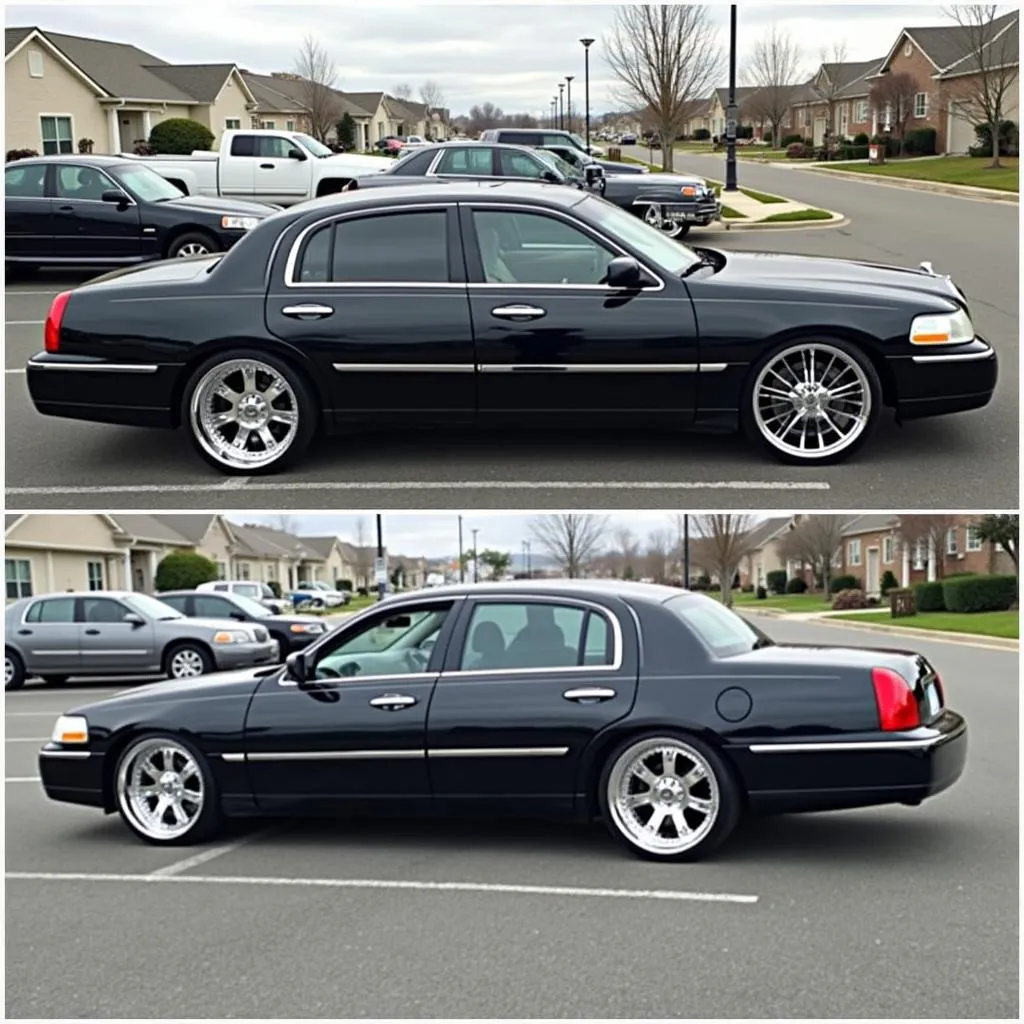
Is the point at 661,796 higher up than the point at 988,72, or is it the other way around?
the point at 988,72

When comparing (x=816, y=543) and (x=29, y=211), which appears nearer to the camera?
(x=29, y=211)

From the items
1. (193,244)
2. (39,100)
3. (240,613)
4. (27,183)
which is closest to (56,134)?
(39,100)

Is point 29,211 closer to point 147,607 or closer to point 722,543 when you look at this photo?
point 147,607

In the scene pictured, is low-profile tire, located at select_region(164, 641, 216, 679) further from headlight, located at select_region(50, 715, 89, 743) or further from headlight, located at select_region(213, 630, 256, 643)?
headlight, located at select_region(50, 715, 89, 743)

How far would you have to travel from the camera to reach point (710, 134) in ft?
454

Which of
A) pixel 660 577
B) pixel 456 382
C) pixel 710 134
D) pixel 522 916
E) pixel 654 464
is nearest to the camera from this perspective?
pixel 522 916

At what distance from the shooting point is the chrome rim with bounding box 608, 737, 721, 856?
6.42 metres

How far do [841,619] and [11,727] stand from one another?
24.7m

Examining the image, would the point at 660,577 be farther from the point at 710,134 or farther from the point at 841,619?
the point at 710,134

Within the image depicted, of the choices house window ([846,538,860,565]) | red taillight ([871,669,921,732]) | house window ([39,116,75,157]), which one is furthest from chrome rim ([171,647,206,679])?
house window ([846,538,860,565])

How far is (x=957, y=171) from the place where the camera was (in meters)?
50.6

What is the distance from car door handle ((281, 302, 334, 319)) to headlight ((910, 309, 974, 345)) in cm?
367

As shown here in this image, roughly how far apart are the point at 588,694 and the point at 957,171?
48866mm

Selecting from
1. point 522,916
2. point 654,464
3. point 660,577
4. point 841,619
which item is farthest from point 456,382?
point 660,577
